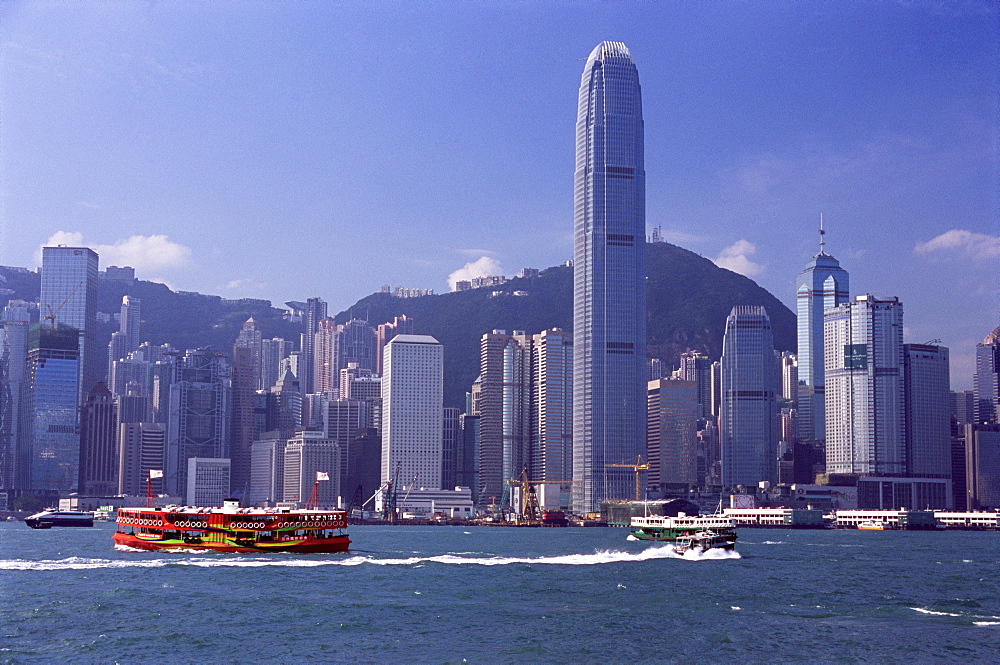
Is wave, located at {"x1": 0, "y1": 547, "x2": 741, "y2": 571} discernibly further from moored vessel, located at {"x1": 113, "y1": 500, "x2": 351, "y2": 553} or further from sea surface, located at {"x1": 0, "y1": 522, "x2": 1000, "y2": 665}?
moored vessel, located at {"x1": 113, "y1": 500, "x2": 351, "y2": 553}

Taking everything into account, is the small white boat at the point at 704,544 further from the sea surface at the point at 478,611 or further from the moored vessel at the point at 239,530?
the moored vessel at the point at 239,530

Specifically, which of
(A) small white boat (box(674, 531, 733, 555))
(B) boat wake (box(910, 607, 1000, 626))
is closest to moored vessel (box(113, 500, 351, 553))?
(A) small white boat (box(674, 531, 733, 555))

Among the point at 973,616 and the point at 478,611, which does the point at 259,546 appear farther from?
the point at 973,616

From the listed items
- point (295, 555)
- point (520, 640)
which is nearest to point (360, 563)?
point (295, 555)

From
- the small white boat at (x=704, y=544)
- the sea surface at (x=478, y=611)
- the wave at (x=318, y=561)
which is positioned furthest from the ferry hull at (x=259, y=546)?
the small white boat at (x=704, y=544)

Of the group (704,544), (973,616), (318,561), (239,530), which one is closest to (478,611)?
(973,616)

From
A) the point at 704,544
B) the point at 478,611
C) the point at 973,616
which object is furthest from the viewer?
the point at 704,544

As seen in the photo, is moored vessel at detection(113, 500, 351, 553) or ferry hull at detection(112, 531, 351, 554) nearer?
ferry hull at detection(112, 531, 351, 554)
